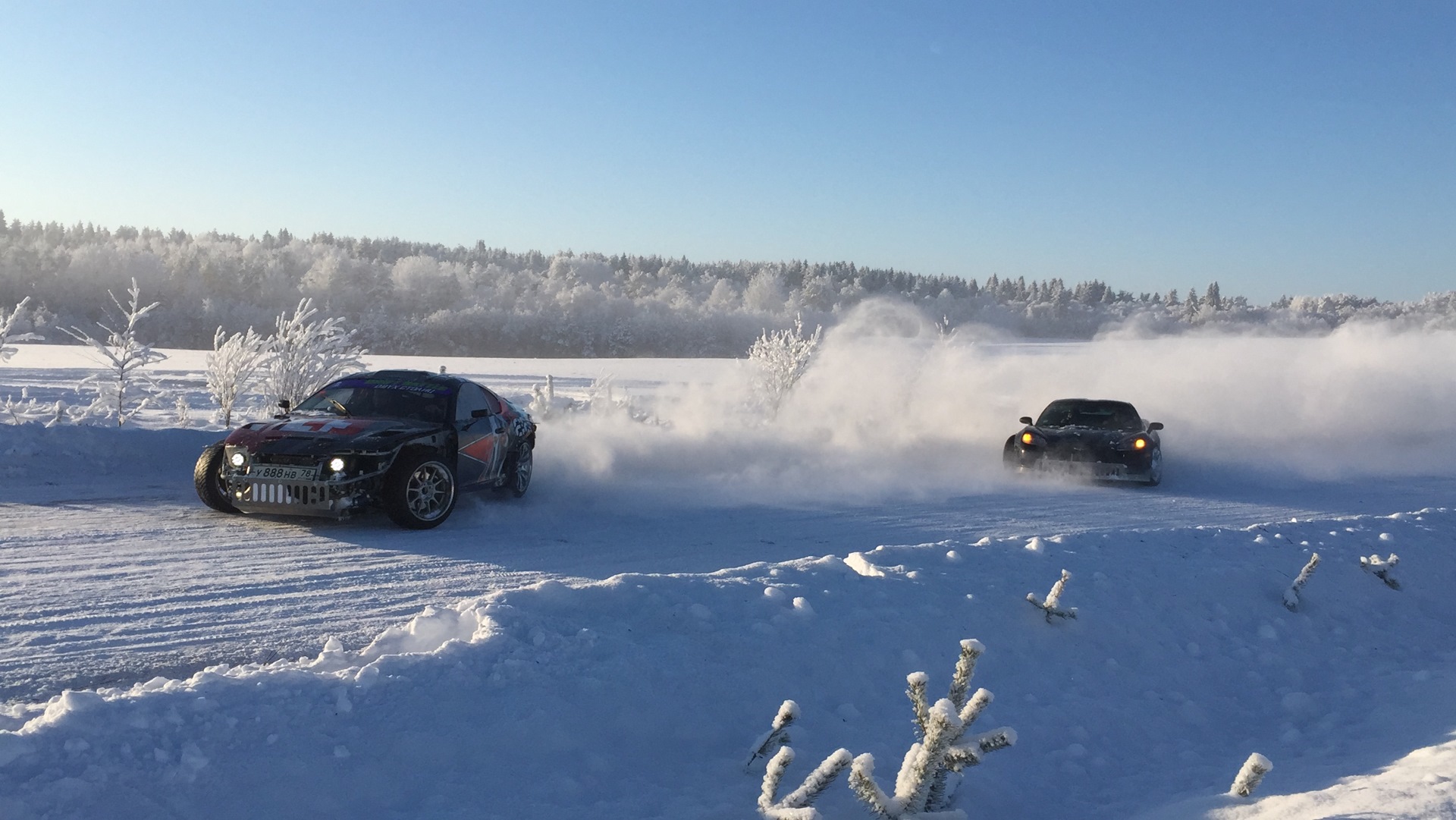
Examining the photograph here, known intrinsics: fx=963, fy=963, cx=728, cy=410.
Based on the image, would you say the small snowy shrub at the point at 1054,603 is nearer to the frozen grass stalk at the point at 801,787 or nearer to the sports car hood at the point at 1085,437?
the frozen grass stalk at the point at 801,787

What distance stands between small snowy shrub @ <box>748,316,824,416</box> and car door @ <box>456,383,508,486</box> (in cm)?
1236

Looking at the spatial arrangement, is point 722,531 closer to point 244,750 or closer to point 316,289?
point 244,750

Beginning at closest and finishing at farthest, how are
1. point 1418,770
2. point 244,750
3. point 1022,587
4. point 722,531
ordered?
point 244,750 → point 1418,770 → point 1022,587 → point 722,531

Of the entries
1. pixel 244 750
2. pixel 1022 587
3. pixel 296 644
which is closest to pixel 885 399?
pixel 1022 587

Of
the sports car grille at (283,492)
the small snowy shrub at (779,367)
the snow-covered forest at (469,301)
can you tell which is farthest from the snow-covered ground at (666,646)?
the snow-covered forest at (469,301)

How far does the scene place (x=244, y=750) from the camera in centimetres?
354

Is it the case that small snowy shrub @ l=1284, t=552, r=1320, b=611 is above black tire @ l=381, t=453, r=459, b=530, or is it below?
below

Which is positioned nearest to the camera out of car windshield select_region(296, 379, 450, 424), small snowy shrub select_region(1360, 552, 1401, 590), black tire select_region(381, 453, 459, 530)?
small snowy shrub select_region(1360, 552, 1401, 590)

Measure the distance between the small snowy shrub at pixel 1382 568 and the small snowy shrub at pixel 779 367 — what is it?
48.3 ft

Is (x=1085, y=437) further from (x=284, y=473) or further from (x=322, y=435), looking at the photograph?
(x=284, y=473)

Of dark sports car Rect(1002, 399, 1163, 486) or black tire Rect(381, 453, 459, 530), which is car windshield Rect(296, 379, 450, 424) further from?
dark sports car Rect(1002, 399, 1163, 486)

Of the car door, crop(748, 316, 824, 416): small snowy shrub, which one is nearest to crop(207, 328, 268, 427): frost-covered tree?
the car door

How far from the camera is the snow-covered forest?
74250 millimetres

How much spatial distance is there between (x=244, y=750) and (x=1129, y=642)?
193 inches
